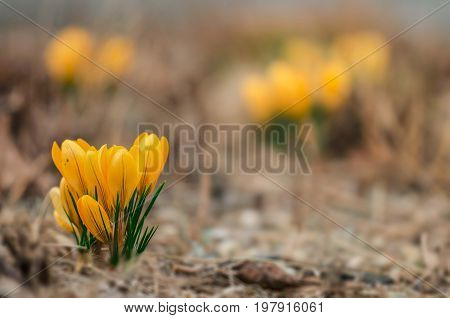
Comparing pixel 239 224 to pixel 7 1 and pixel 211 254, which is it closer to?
pixel 211 254

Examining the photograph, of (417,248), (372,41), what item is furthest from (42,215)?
(372,41)

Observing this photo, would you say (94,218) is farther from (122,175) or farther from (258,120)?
(258,120)

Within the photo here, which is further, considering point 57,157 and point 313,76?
point 313,76

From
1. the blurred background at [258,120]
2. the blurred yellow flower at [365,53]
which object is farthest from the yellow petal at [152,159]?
the blurred yellow flower at [365,53]

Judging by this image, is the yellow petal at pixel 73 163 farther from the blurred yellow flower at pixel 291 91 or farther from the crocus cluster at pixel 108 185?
the blurred yellow flower at pixel 291 91

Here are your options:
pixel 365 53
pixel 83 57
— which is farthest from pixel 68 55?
pixel 365 53

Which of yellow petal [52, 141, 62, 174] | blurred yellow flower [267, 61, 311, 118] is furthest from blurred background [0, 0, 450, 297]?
yellow petal [52, 141, 62, 174]
